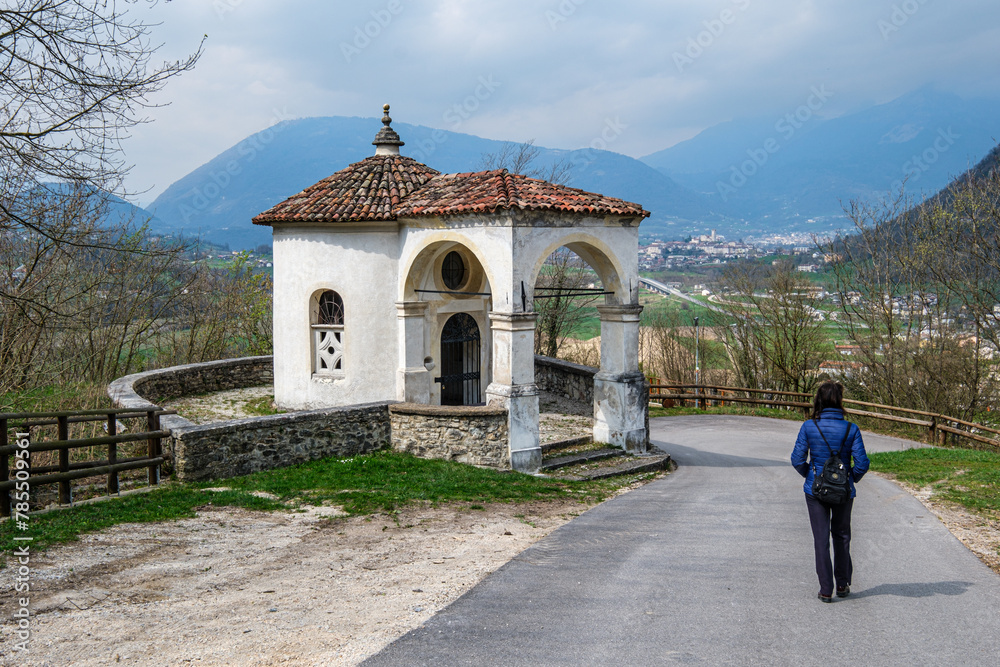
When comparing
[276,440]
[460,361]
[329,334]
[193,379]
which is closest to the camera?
[276,440]

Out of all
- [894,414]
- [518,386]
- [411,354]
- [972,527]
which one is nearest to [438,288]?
[411,354]

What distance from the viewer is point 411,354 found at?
14.5 m

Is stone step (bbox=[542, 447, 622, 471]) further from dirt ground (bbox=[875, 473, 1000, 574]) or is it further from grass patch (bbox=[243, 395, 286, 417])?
grass patch (bbox=[243, 395, 286, 417])

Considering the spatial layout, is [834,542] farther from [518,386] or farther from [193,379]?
[193,379]

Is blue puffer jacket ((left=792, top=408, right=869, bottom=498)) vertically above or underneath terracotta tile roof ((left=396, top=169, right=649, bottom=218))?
underneath

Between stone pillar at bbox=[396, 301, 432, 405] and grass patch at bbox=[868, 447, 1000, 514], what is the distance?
8708 mm

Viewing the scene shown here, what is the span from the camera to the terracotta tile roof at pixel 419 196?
1256 centimetres

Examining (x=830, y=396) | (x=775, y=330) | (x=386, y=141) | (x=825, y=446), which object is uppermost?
(x=386, y=141)

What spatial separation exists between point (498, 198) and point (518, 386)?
311cm

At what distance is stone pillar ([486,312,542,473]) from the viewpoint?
12.3 metres

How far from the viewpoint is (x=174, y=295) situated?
23.0 metres

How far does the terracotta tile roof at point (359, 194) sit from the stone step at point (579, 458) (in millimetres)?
5405

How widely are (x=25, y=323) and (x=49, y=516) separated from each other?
891 cm

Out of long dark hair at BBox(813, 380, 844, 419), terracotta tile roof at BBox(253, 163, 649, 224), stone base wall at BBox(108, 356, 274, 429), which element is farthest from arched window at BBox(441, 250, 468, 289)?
long dark hair at BBox(813, 380, 844, 419)
